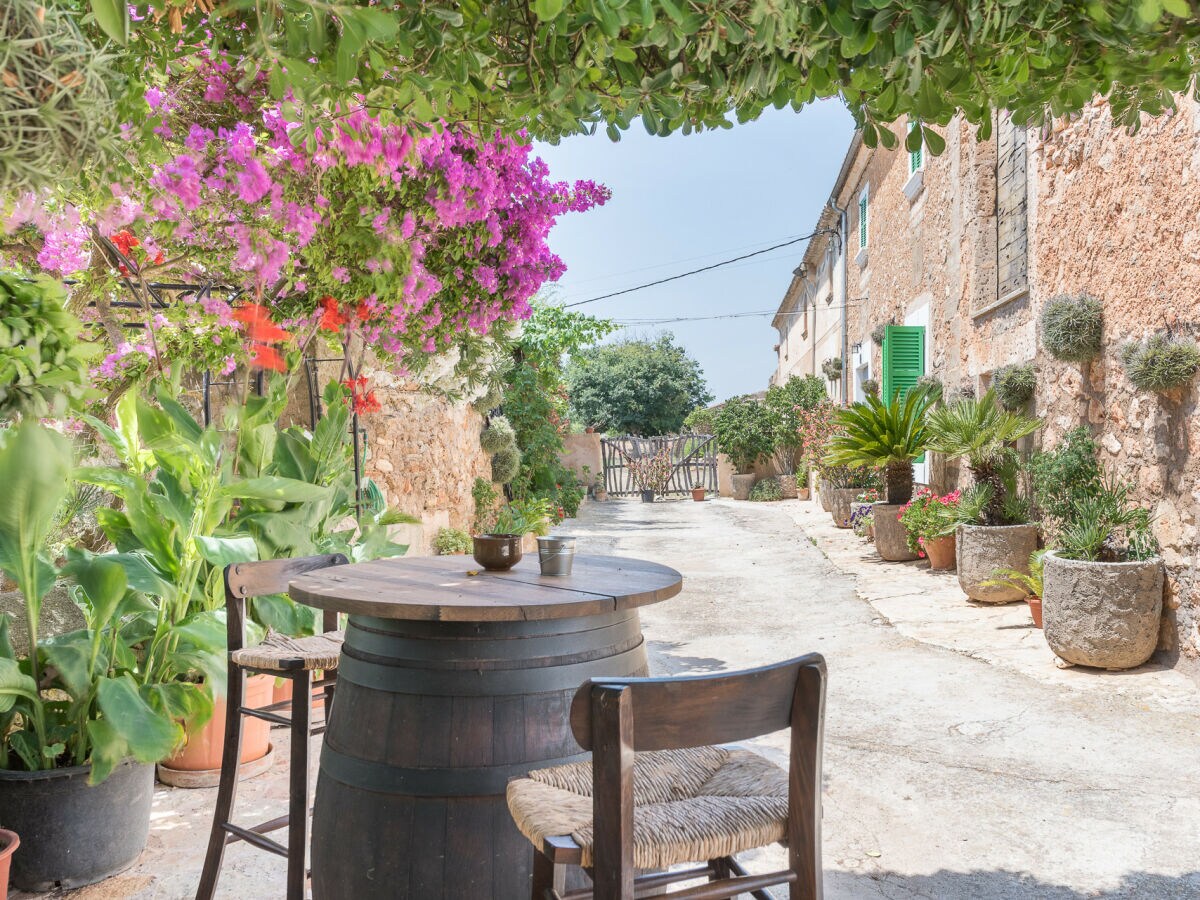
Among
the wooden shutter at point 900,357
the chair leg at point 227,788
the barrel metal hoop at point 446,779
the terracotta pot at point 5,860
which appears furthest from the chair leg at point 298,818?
the wooden shutter at point 900,357

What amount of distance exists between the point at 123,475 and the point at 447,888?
207 centimetres

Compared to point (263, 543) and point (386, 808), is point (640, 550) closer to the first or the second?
point (263, 543)

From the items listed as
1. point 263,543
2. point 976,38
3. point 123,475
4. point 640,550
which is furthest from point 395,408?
point 976,38

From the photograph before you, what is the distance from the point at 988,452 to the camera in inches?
260

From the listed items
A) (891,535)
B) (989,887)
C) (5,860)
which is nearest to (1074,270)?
(891,535)

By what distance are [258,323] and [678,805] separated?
253 cm

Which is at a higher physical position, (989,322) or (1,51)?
(989,322)

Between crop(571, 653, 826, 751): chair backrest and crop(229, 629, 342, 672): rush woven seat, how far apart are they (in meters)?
1.08

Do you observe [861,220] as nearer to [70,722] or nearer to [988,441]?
[988,441]

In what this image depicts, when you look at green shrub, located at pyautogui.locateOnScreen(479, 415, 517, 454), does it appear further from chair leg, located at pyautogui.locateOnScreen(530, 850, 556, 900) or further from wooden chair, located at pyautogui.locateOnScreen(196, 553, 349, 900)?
chair leg, located at pyautogui.locateOnScreen(530, 850, 556, 900)

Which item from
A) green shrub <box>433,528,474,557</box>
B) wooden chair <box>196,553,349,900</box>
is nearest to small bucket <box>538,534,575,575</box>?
wooden chair <box>196,553,349,900</box>

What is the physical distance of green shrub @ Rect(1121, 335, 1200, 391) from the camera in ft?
14.4

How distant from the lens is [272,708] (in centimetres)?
271

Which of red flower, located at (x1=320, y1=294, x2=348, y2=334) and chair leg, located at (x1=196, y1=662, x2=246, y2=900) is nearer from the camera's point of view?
chair leg, located at (x1=196, y1=662, x2=246, y2=900)
